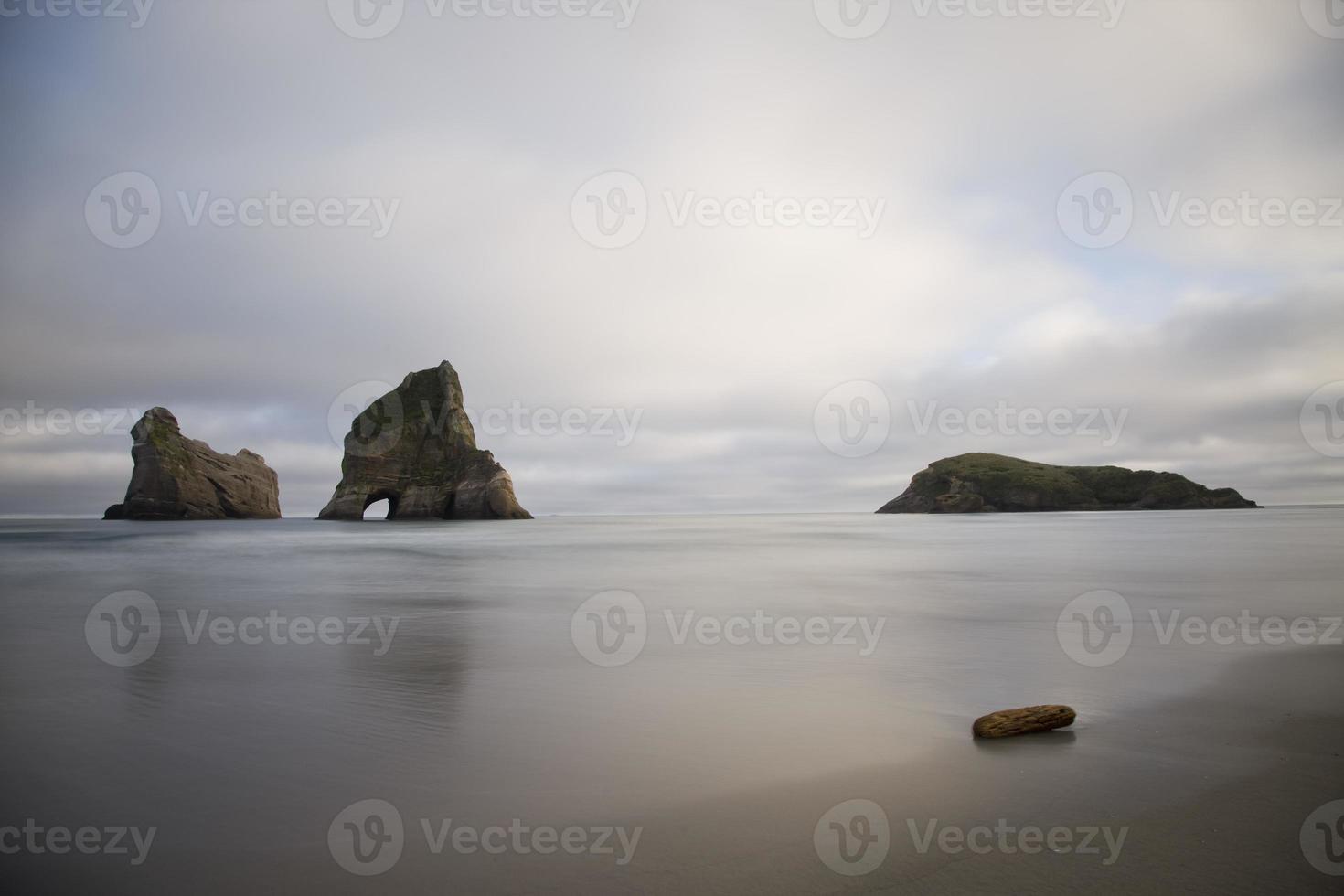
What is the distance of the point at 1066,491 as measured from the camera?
138 m

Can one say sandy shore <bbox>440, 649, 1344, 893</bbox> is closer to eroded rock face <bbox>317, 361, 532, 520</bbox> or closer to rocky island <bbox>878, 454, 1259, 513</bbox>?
eroded rock face <bbox>317, 361, 532, 520</bbox>

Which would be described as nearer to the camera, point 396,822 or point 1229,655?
point 396,822

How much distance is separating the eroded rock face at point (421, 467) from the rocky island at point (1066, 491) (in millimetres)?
98376

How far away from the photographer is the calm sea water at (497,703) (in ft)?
14.1

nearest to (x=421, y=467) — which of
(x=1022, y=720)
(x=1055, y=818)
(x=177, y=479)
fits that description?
(x=177, y=479)

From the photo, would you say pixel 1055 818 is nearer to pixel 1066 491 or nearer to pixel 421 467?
pixel 421 467

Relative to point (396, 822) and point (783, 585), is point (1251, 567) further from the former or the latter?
point (396, 822)

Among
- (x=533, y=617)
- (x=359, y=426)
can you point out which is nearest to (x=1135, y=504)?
A: (x=359, y=426)

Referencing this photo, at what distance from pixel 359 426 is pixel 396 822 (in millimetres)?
92959

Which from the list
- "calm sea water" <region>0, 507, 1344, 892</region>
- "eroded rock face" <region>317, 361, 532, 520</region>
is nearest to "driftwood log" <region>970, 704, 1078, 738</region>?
"calm sea water" <region>0, 507, 1344, 892</region>

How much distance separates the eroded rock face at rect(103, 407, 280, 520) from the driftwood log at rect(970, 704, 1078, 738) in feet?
319

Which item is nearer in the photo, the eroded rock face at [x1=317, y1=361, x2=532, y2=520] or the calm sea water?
the calm sea water

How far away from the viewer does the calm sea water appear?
4.30m

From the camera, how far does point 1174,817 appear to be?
14.1 ft
